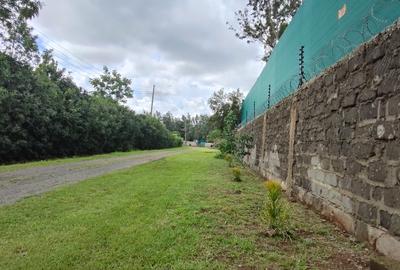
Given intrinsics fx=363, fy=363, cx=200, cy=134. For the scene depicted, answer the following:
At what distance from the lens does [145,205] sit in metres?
6.19

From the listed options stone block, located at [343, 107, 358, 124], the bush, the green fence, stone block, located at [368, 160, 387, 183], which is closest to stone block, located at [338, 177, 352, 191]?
stone block, located at [368, 160, 387, 183]

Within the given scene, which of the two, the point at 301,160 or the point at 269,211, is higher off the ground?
the point at 301,160

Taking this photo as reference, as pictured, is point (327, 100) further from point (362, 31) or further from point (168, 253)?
point (168, 253)

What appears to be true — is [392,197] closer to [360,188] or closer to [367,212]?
[367,212]

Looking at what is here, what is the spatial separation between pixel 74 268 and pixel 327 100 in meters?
4.07

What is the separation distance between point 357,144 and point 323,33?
276cm

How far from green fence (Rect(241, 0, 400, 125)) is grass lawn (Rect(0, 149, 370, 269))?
7.90ft

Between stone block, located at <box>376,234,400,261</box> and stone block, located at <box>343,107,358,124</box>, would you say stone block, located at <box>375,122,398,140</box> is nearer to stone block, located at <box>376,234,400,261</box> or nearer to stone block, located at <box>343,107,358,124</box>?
stone block, located at <box>343,107,358,124</box>

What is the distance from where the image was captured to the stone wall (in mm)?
3396

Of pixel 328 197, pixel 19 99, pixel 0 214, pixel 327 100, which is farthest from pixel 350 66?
pixel 19 99

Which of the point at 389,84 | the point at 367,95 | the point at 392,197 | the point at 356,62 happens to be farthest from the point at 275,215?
the point at 356,62

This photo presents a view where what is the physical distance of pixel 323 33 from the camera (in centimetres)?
620

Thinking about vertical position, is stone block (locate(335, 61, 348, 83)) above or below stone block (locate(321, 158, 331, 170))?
above

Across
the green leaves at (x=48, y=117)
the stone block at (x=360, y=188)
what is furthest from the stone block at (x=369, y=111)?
the green leaves at (x=48, y=117)
